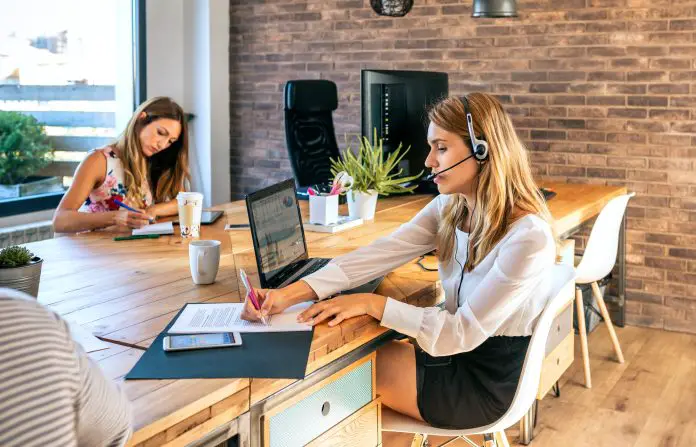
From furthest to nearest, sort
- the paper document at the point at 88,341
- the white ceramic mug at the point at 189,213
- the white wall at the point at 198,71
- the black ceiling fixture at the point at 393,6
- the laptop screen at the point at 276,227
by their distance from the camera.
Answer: the white wall at the point at 198,71 → the black ceiling fixture at the point at 393,6 → the white ceramic mug at the point at 189,213 → the laptop screen at the point at 276,227 → the paper document at the point at 88,341

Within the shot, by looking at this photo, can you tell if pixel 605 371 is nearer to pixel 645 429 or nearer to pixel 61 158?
pixel 645 429

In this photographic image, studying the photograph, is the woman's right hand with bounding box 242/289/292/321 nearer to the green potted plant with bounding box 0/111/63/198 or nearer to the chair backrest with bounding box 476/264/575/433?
the chair backrest with bounding box 476/264/575/433

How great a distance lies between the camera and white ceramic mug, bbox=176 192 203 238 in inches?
111

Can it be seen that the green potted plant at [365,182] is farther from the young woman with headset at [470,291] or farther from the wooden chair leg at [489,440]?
the wooden chair leg at [489,440]

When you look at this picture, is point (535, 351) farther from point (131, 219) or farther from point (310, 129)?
point (310, 129)

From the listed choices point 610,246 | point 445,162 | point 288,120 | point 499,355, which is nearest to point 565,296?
point 499,355

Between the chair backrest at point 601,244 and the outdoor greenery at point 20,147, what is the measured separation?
3.20 m

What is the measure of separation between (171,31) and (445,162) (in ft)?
13.2

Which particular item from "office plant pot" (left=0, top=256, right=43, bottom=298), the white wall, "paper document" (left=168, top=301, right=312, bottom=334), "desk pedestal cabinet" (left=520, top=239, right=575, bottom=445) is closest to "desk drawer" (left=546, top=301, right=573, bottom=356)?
"desk pedestal cabinet" (left=520, top=239, right=575, bottom=445)

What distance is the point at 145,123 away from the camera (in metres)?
3.31

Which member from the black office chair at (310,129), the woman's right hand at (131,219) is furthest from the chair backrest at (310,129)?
the woman's right hand at (131,219)

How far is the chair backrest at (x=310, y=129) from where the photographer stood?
470 centimetres

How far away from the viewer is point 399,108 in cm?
375

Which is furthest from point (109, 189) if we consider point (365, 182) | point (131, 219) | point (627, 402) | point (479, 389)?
point (627, 402)
